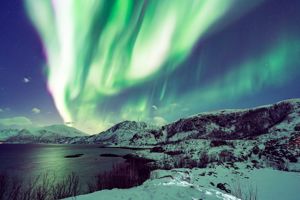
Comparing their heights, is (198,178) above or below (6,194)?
above

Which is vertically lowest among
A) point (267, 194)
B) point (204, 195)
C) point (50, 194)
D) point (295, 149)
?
point (50, 194)

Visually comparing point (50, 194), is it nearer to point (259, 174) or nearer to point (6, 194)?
point (6, 194)

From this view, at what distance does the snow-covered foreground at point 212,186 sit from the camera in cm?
1565

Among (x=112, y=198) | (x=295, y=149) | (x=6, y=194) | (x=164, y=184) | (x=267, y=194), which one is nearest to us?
(x=112, y=198)

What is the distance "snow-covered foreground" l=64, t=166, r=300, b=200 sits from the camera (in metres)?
15.6

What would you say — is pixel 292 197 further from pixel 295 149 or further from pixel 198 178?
pixel 295 149

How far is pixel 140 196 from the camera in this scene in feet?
51.6

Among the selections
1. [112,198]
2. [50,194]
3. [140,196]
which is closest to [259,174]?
[140,196]

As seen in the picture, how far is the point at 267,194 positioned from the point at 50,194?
1362 inches

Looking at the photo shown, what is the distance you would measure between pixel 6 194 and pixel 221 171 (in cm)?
3821

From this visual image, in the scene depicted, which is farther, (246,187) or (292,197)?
(246,187)

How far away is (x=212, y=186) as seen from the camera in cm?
2289

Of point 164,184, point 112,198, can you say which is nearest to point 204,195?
point 164,184

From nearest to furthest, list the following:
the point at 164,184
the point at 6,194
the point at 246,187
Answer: the point at 164,184
the point at 246,187
the point at 6,194
